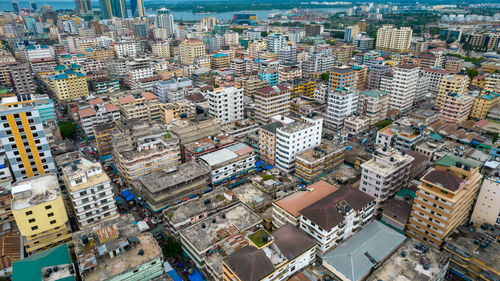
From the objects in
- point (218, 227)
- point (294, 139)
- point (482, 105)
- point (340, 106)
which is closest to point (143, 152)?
point (218, 227)

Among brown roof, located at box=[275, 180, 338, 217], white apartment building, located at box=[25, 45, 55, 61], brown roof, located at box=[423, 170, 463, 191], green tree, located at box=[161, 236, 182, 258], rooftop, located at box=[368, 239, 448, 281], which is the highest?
white apartment building, located at box=[25, 45, 55, 61]

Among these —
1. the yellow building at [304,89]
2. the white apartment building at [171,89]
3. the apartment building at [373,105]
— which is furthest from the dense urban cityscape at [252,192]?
the yellow building at [304,89]

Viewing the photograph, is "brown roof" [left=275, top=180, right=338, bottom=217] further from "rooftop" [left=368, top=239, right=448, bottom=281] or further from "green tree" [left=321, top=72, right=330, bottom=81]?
"green tree" [left=321, top=72, right=330, bottom=81]

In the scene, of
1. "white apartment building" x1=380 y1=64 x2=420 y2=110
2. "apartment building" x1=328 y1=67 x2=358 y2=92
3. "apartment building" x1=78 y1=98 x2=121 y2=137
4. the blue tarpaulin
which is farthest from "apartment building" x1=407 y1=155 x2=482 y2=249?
"apartment building" x1=78 y1=98 x2=121 y2=137

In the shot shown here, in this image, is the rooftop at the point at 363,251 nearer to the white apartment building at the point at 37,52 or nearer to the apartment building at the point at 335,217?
the apartment building at the point at 335,217

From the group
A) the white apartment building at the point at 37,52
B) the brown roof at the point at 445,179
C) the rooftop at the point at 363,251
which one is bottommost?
the rooftop at the point at 363,251

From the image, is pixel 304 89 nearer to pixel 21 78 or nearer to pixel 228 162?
pixel 228 162

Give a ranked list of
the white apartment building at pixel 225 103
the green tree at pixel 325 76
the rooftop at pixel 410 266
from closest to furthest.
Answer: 1. the rooftop at pixel 410 266
2. the white apartment building at pixel 225 103
3. the green tree at pixel 325 76
